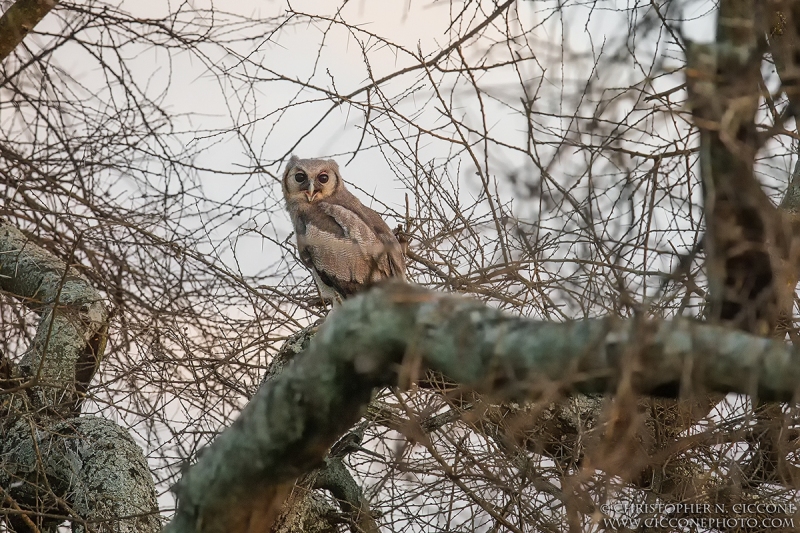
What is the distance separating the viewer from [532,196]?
285 centimetres

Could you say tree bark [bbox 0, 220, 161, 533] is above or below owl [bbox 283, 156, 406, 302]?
below

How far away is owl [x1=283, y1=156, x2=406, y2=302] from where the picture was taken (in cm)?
555

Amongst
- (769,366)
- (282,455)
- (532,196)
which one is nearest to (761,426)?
(532,196)

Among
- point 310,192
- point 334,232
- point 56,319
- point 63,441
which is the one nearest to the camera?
point 63,441

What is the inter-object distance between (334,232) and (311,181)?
875 mm

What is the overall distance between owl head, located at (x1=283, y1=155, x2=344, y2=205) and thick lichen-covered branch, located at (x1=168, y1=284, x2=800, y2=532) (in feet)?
15.3

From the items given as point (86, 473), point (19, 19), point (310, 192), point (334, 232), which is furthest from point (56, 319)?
point (310, 192)

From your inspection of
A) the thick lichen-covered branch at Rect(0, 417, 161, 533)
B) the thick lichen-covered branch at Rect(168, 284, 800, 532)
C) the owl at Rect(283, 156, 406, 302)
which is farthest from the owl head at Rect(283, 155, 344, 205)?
the thick lichen-covered branch at Rect(168, 284, 800, 532)

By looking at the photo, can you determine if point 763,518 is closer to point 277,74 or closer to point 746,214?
point 746,214

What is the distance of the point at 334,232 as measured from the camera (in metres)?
6.31

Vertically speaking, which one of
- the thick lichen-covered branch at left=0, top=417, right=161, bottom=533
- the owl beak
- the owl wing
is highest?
the owl beak

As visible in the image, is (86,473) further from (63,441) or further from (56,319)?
(56,319)

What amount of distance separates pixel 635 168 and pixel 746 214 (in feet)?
2.93

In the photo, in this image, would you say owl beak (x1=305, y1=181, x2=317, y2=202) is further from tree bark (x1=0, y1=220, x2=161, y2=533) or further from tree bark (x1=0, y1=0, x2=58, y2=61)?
tree bark (x1=0, y1=0, x2=58, y2=61)
